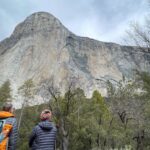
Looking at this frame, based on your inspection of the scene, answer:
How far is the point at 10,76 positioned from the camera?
344 ft

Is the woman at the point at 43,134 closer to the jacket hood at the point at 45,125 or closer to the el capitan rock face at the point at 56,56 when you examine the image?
the jacket hood at the point at 45,125

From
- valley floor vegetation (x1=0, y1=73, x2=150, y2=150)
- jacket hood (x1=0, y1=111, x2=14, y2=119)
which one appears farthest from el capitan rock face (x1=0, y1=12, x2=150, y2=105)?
jacket hood (x1=0, y1=111, x2=14, y2=119)

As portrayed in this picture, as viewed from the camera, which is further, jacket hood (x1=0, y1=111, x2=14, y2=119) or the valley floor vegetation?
the valley floor vegetation

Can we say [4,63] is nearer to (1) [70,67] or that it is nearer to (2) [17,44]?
(2) [17,44]

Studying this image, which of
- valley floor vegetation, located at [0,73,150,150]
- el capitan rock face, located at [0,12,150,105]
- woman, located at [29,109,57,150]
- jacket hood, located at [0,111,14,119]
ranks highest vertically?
el capitan rock face, located at [0,12,150,105]

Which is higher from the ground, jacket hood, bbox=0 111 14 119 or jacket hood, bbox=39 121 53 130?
jacket hood, bbox=0 111 14 119

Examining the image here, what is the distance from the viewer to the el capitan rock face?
107 meters

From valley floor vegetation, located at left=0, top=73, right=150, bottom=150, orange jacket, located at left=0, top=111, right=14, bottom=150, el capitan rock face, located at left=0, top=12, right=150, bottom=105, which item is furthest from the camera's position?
el capitan rock face, located at left=0, top=12, right=150, bottom=105

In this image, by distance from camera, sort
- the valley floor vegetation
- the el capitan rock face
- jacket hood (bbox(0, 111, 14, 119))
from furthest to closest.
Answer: the el capitan rock face
the valley floor vegetation
jacket hood (bbox(0, 111, 14, 119))

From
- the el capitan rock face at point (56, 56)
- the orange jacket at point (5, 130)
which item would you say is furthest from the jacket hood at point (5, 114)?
the el capitan rock face at point (56, 56)

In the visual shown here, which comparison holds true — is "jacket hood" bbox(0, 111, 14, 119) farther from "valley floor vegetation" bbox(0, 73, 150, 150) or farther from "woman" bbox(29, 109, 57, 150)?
"valley floor vegetation" bbox(0, 73, 150, 150)

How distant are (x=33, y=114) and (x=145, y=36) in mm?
33040

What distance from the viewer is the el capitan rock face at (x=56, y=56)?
10688cm

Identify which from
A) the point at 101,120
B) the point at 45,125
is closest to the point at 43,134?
the point at 45,125
